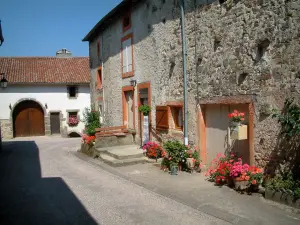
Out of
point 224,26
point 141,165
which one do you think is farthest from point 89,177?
point 224,26

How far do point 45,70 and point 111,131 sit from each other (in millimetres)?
16136

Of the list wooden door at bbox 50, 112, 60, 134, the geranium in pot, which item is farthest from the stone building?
wooden door at bbox 50, 112, 60, 134

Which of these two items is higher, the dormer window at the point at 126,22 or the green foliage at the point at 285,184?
the dormer window at the point at 126,22

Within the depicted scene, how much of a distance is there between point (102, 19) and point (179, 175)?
943cm

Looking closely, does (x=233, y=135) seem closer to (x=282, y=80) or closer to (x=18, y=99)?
(x=282, y=80)

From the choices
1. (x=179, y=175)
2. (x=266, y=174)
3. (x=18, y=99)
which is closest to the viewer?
(x=266, y=174)

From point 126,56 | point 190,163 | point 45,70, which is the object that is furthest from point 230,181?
point 45,70

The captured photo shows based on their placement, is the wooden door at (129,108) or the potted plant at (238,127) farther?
the wooden door at (129,108)

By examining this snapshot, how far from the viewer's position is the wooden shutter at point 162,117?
10.4m

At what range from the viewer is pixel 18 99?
24.8 m

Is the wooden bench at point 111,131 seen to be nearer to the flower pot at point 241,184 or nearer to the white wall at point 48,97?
the flower pot at point 241,184

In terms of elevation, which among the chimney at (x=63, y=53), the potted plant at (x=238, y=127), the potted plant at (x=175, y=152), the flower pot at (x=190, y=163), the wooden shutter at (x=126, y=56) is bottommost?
the flower pot at (x=190, y=163)

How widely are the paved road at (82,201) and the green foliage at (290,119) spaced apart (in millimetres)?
2133

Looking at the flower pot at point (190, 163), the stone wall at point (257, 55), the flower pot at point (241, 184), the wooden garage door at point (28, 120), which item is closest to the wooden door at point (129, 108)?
the flower pot at point (190, 163)
